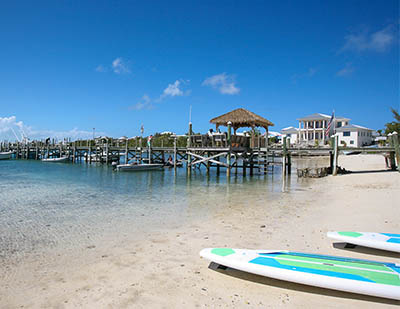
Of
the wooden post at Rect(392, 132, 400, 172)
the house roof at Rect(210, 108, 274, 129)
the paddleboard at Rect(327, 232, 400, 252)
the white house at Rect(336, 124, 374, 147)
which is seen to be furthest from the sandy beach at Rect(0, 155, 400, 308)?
the white house at Rect(336, 124, 374, 147)

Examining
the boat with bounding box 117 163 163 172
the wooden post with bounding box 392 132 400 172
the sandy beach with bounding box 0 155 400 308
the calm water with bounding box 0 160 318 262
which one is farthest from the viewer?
the boat with bounding box 117 163 163 172

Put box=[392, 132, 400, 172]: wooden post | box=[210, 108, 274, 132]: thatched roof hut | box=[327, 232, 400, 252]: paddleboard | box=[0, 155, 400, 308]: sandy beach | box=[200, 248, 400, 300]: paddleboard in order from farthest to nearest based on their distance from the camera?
box=[210, 108, 274, 132]: thatched roof hut
box=[392, 132, 400, 172]: wooden post
box=[327, 232, 400, 252]: paddleboard
box=[0, 155, 400, 308]: sandy beach
box=[200, 248, 400, 300]: paddleboard

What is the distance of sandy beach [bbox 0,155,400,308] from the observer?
378cm

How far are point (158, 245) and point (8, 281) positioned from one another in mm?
2792

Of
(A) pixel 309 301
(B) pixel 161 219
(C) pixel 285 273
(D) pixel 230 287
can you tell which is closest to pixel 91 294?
(D) pixel 230 287

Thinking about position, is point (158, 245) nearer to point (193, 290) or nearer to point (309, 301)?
point (193, 290)

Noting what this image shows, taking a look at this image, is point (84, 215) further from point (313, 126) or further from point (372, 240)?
point (313, 126)

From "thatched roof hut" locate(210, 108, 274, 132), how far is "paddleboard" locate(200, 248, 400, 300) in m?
19.6

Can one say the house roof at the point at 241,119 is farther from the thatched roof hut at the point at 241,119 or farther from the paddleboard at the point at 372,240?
the paddleboard at the point at 372,240

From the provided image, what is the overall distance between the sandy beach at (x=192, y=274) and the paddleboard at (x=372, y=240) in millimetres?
212

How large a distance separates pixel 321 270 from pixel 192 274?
206cm

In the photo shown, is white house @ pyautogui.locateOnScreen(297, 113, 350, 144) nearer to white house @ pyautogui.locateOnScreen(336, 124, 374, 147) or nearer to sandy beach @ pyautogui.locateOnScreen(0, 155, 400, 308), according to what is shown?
white house @ pyautogui.locateOnScreen(336, 124, 374, 147)

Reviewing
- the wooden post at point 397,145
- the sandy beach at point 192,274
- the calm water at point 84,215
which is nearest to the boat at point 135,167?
the calm water at point 84,215

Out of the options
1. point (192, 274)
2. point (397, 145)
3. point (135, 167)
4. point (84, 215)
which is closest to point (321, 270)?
point (192, 274)
